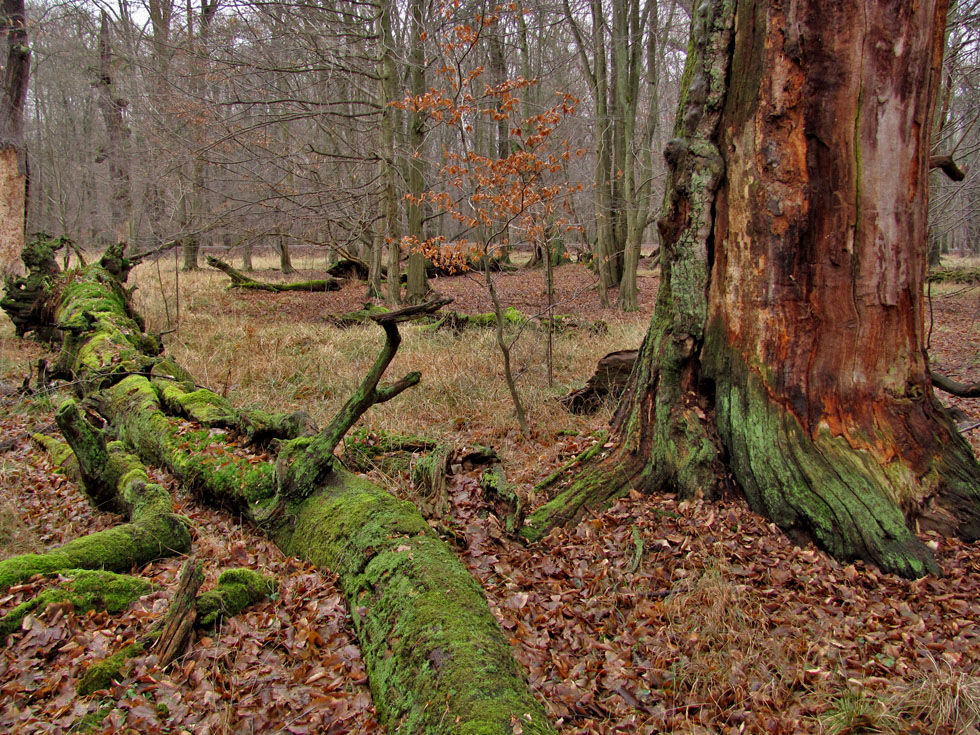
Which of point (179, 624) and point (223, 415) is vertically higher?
point (223, 415)

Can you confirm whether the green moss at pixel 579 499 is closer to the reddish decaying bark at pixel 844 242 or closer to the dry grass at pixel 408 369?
the reddish decaying bark at pixel 844 242

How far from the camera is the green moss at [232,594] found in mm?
2932

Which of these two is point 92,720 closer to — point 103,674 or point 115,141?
point 103,674

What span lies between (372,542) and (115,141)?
20864mm

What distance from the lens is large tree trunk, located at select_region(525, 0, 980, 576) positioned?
3316 mm

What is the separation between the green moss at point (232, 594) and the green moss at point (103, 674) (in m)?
0.35

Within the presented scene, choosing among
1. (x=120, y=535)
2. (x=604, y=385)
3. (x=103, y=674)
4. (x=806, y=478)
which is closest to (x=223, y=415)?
(x=120, y=535)

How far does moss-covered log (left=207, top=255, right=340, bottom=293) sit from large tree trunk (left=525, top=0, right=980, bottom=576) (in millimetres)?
15001

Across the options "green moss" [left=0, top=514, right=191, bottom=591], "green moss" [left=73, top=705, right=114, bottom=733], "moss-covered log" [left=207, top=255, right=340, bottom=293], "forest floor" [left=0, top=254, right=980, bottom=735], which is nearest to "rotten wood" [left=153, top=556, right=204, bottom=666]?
"forest floor" [left=0, top=254, right=980, bottom=735]

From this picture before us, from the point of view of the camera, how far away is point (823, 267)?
3.46m

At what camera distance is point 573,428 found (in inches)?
238

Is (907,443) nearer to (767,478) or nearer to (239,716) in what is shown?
(767,478)

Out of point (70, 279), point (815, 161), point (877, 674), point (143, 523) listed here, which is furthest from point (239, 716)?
point (70, 279)

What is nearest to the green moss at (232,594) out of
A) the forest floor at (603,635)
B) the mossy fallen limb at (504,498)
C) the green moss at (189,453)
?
the forest floor at (603,635)
